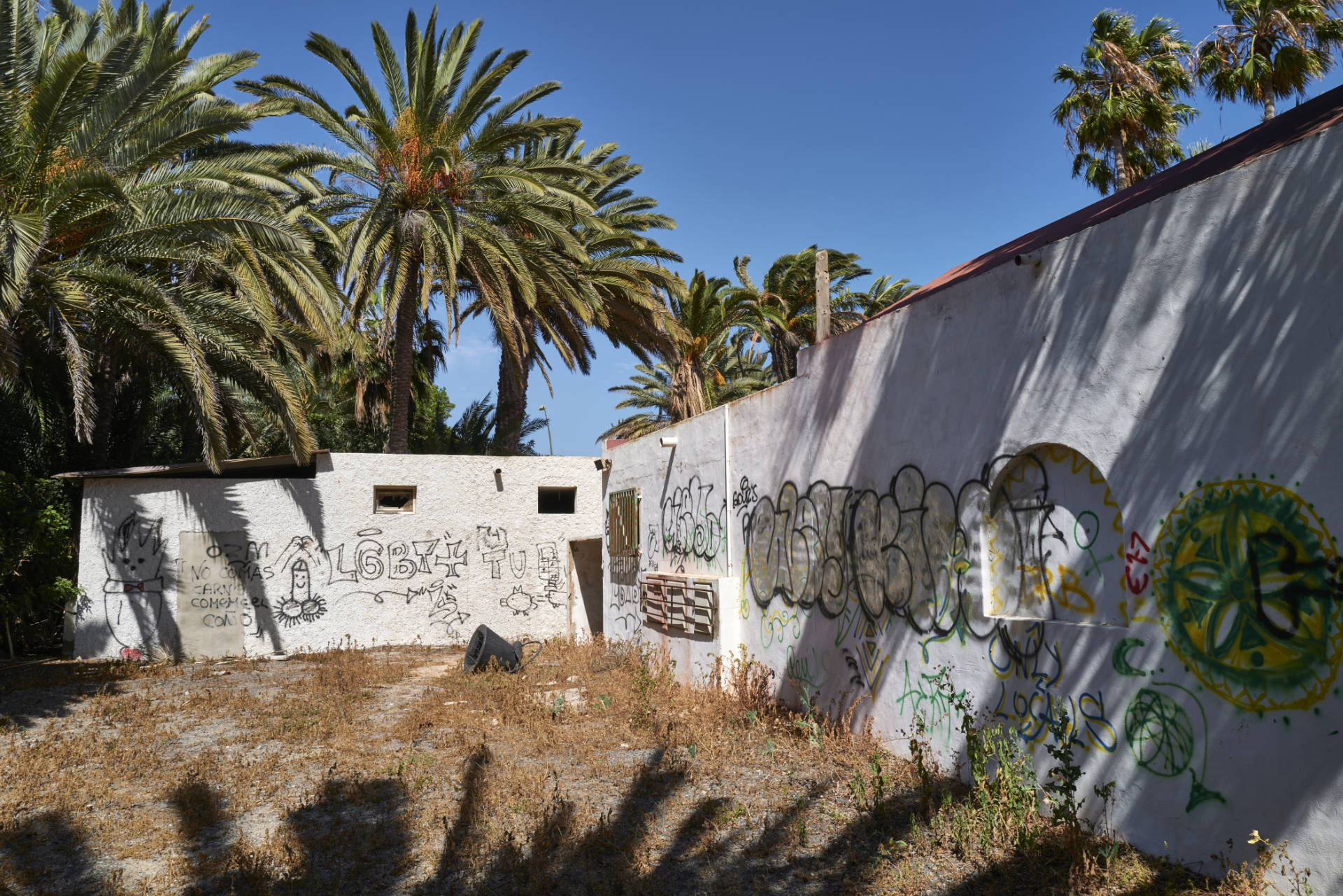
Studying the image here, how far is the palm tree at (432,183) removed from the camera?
13.6 m

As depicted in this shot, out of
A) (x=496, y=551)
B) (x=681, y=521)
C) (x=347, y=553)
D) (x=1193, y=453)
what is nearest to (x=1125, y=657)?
(x=1193, y=453)

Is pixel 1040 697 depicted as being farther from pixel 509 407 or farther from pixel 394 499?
pixel 509 407

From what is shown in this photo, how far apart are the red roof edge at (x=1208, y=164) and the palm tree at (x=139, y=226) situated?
8.34m

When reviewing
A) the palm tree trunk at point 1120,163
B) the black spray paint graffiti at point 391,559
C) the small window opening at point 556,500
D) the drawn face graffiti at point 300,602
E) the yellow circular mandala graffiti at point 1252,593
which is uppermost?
the palm tree trunk at point 1120,163

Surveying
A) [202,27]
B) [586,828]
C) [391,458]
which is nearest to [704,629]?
[586,828]

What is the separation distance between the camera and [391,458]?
15.0 metres

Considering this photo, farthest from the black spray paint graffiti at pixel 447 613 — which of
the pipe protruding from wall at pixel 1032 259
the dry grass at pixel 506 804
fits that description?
the pipe protruding from wall at pixel 1032 259

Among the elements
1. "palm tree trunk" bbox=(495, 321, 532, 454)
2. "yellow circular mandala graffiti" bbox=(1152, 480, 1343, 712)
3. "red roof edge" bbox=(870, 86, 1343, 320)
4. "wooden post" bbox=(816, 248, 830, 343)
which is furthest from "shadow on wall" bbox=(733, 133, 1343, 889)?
"palm tree trunk" bbox=(495, 321, 532, 454)

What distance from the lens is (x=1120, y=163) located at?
15711 millimetres

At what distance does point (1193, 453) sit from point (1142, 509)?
0.43 meters

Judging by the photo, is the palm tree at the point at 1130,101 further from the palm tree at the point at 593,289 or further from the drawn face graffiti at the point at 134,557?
the drawn face graffiti at the point at 134,557

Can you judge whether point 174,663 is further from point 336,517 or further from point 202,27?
point 202,27

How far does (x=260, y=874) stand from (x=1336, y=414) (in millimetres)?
5914

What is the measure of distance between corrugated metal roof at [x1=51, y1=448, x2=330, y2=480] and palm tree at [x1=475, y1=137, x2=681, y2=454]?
170 inches
